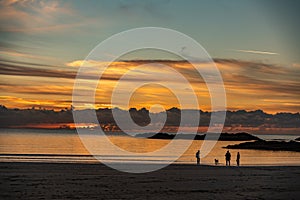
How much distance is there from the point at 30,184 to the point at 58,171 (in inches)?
355

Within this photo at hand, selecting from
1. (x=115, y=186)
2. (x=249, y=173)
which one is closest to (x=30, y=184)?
(x=115, y=186)

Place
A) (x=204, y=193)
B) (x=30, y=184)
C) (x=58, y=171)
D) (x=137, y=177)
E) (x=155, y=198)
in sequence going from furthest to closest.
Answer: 1. (x=58, y=171)
2. (x=137, y=177)
3. (x=30, y=184)
4. (x=204, y=193)
5. (x=155, y=198)

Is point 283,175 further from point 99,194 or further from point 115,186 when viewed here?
point 99,194

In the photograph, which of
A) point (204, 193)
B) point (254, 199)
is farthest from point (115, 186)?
point (254, 199)

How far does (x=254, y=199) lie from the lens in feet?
86.6

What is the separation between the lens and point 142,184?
32.2 m

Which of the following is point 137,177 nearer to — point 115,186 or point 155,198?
point 115,186

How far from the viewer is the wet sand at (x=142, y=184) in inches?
1070

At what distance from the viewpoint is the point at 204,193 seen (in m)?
28.5

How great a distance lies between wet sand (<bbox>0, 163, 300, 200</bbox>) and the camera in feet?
89.1

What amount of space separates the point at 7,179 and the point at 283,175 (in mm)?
21851

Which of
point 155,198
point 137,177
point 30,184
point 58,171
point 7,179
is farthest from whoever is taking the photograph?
point 58,171

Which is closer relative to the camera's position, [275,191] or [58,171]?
[275,191]

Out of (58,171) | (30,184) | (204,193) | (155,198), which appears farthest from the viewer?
(58,171)
